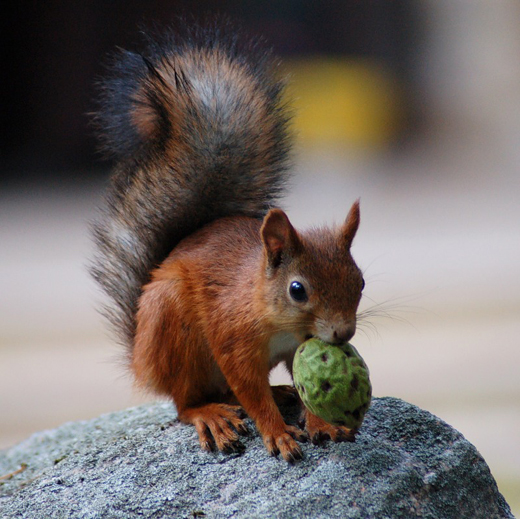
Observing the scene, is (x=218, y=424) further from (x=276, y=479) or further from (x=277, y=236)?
(x=277, y=236)

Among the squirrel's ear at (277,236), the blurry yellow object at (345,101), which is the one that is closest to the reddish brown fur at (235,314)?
the squirrel's ear at (277,236)

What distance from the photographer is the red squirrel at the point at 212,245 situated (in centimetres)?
156

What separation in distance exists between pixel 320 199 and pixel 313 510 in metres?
3.67

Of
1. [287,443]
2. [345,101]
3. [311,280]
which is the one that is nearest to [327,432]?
[287,443]

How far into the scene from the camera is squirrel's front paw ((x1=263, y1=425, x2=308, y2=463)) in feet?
5.05

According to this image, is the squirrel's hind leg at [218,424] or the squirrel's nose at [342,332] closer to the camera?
the squirrel's nose at [342,332]

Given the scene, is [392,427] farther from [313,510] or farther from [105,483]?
[105,483]

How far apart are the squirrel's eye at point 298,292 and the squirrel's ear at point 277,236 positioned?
7 centimetres

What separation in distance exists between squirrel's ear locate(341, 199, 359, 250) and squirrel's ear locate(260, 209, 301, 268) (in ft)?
0.33

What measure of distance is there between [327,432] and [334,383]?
195 mm

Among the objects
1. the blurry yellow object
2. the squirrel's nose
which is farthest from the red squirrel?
the blurry yellow object

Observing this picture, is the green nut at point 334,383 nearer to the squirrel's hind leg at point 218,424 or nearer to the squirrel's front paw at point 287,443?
the squirrel's front paw at point 287,443

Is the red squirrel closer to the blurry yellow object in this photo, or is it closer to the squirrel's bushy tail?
the squirrel's bushy tail

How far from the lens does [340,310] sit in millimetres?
1479
